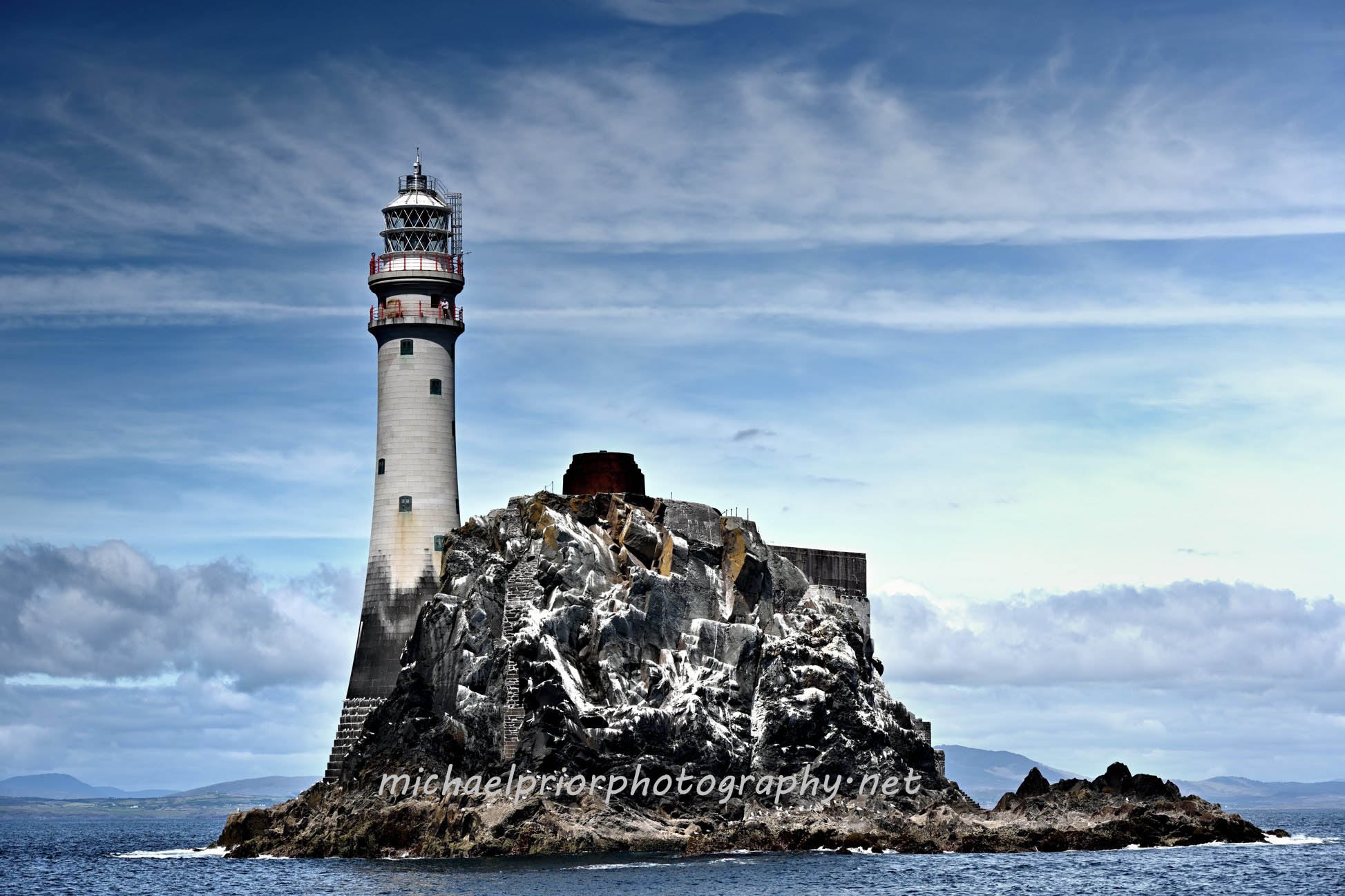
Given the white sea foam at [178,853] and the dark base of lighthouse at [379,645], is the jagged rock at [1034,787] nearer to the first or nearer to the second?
the dark base of lighthouse at [379,645]

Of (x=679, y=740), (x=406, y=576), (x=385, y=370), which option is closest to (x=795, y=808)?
(x=679, y=740)

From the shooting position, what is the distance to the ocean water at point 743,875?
61.2 metres

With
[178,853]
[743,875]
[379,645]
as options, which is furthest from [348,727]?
[743,875]

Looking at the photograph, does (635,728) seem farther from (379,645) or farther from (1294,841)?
(1294,841)

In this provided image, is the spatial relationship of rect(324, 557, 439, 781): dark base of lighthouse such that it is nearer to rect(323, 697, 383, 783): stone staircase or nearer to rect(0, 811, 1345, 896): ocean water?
rect(323, 697, 383, 783): stone staircase

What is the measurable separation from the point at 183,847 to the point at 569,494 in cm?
3977

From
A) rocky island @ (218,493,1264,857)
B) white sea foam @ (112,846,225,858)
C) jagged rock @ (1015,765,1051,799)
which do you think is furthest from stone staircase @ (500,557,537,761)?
jagged rock @ (1015,765,1051,799)

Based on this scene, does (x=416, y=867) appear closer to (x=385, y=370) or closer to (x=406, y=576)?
(x=406, y=576)

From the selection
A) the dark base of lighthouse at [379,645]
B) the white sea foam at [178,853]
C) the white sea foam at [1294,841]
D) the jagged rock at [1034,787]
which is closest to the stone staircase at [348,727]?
the dark base of lighthouse at [379,645]

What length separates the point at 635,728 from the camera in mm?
73125

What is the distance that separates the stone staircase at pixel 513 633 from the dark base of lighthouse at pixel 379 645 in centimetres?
594

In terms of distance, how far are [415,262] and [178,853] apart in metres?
34.1

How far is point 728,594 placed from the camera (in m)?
79.2

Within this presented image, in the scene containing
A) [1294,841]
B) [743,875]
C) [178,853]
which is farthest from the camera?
[1294,841]
